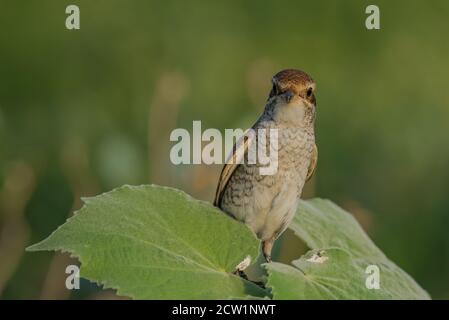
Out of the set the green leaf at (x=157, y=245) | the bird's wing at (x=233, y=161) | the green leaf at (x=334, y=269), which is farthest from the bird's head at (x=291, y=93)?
the green leaf at (x=157, y=245)

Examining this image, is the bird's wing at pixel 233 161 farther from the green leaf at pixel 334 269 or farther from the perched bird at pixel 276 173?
the green leaf at pixel 334 269

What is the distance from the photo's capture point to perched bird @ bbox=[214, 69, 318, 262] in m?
2.81

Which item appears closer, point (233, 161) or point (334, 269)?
point (334, 269)

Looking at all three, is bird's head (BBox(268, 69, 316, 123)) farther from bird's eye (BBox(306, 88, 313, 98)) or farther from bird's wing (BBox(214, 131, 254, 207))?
bird's wing (BBox(214, 131, 254, 207))

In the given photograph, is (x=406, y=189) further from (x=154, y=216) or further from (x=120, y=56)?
(x=154, y=216)

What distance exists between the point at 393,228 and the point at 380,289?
2.75 meters

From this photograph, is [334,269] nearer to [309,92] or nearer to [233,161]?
[233,161]

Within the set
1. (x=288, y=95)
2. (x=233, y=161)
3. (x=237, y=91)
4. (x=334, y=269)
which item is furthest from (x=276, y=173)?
(x=237, y=91)

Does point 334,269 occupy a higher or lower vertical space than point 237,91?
lower

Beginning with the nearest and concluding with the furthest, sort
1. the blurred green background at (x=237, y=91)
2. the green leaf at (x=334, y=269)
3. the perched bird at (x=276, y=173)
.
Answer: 1. the green leaf at (x=334, y=269)
2. the perched bird at (x=276, y=173)
3. the blurred green background at (x=237, y=91)

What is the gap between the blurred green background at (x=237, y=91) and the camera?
4.25 m

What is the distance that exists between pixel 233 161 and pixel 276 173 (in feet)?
0.46

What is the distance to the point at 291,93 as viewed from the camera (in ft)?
9.37

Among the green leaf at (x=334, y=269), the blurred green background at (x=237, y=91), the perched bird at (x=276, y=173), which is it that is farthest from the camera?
the blurred green background at (x=237, y=91)
